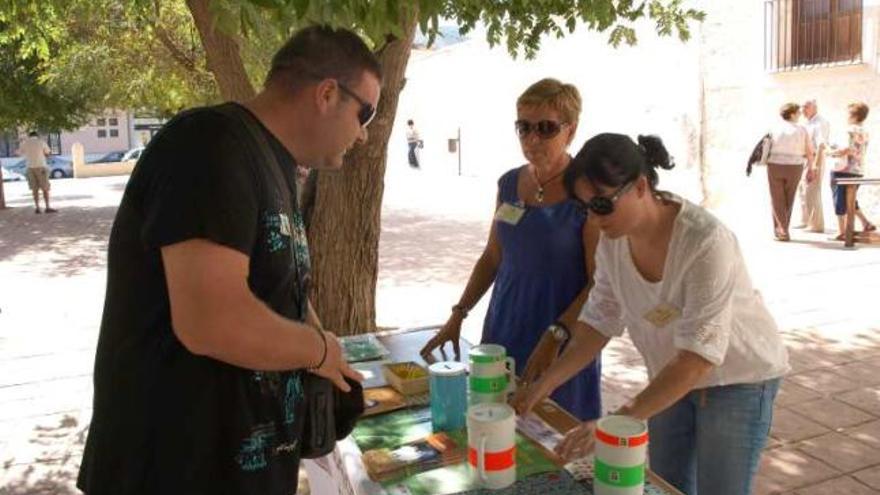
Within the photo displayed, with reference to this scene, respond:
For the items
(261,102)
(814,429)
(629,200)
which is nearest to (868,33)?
(814,429)

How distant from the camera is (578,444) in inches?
63.7

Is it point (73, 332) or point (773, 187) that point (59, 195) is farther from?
point (773, 187)

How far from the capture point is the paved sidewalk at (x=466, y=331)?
3561 mm

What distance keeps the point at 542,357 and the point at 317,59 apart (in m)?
1.16

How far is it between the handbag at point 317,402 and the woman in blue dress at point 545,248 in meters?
0.81

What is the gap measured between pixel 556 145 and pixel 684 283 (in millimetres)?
797

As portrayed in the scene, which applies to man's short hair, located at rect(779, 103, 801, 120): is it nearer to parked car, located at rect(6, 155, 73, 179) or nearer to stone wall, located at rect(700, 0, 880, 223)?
stone wall, located at rect(700, 0, 880, 223)

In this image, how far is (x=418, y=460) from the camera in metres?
1.66

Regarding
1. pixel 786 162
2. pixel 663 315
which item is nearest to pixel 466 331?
pixel 663 315

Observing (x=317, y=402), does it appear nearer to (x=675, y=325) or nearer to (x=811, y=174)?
(x=675, y=325)

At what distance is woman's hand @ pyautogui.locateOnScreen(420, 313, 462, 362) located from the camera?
246cm

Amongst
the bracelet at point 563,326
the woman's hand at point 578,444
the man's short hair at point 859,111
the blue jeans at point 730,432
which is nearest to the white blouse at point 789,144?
the man's short hair at point 859,111

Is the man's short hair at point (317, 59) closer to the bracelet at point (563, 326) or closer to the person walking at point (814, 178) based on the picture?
the bracelet at point (563, 326)

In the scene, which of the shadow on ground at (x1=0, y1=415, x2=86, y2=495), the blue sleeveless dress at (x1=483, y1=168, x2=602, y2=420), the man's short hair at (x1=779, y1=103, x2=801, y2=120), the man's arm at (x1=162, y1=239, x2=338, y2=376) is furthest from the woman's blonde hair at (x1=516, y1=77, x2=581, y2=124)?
the man's short hair at (x1=779, y1=103, x2=801, y2=120)
